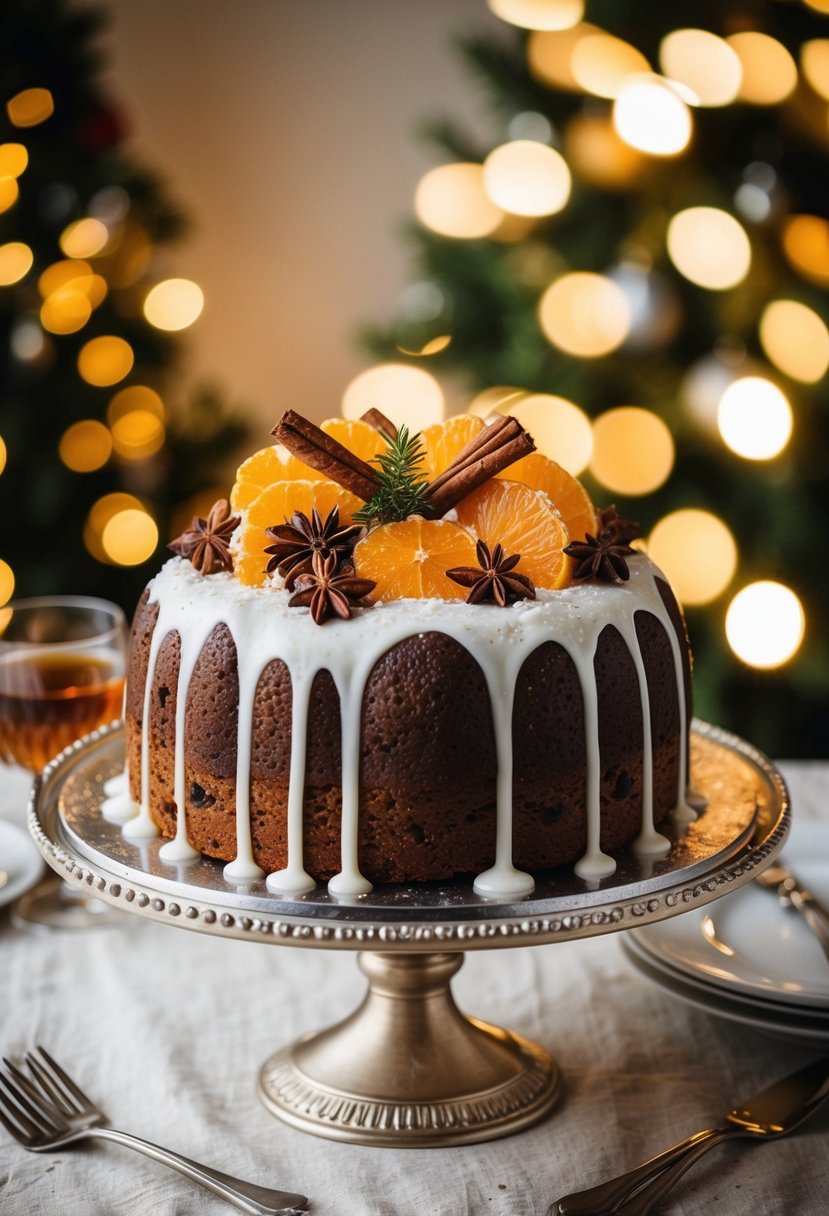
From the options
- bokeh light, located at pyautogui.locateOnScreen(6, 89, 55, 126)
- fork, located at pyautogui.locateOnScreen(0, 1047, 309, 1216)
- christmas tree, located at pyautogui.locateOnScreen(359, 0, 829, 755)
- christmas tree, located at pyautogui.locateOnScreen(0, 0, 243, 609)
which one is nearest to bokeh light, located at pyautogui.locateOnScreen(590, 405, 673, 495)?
christmas tree, located at pyautogui.locateOnScreen(359, 0, 829, 755)

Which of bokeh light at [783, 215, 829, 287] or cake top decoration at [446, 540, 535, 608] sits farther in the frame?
bokeh light at [783, 215, 829, 287]

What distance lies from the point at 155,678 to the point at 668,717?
0.65m

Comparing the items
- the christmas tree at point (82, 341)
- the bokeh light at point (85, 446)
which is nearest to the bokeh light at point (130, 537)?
the christmas tree at point (82, 341)

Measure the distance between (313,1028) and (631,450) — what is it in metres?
2.04

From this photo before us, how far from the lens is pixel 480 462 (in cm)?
157

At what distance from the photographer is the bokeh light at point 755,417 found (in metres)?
3.20

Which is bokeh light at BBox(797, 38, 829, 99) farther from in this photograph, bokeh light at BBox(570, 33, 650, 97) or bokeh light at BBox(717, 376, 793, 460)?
bokeh light at BBox(717, 376, 793, 460)

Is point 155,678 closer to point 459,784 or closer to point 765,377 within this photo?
point 459,784

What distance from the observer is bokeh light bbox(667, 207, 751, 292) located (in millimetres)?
3109

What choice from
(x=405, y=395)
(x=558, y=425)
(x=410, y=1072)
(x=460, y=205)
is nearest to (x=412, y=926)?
(x=410, y=1072)

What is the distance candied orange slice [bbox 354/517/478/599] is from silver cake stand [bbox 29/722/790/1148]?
1.12 ft

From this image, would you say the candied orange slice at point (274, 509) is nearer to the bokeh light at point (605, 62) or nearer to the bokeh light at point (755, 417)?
the bokeh light at point (755, 417)

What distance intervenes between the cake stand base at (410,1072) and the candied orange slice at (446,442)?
0.63m

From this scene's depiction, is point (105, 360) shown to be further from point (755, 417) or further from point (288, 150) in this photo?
point (755, 417)
